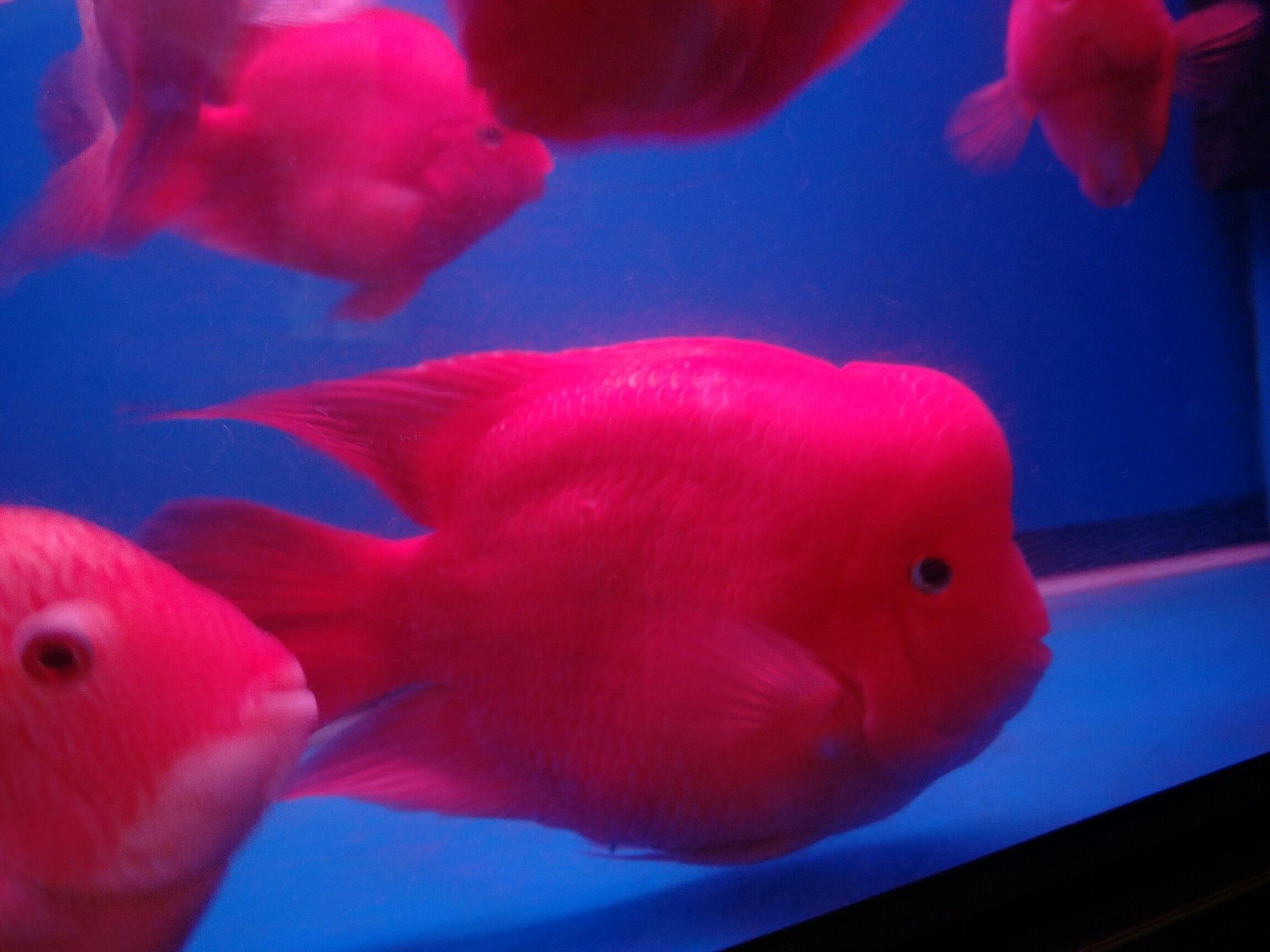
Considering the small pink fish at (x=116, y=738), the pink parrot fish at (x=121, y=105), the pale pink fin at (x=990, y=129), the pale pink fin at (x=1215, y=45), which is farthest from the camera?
the pale pink fin at (x=1215, y=45)

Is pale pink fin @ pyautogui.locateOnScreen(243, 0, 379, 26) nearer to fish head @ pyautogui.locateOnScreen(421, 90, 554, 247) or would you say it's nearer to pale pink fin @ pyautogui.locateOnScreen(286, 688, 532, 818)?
fish head @ pyautogui.locateOnScreen(421, 90, 554, 247)

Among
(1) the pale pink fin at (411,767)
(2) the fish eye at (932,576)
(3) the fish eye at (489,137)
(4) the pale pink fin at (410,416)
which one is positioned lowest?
(1) the pale pink fin at (411,767)

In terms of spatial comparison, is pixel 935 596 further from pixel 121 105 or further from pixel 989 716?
pixel 121 105

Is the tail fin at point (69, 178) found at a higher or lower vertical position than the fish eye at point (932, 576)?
higher

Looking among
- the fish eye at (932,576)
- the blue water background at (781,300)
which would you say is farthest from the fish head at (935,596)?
the blue water background at (781,300)

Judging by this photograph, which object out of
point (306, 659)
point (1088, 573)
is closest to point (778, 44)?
point (306, 659)

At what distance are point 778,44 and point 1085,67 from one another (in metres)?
0.70

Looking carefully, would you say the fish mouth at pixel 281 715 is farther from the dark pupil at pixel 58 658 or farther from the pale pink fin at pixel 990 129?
the pale pink fin at pixel 990 129

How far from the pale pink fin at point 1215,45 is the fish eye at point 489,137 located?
3.46 feet

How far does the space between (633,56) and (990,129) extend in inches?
27.7

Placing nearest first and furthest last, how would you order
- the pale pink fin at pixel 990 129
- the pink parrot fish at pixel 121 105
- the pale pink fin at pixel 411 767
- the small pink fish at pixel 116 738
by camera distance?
the small pink fish at pixel 116 738 → the pink parrot fish at pixel 121 105 → the pale pink fin at pixel 411 767 → the pale pink fin at pixel 990 129

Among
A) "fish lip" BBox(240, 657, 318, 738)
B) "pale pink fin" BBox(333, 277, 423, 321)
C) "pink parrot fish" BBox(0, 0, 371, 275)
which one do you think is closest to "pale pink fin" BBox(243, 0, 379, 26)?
"pink parrot fish" BBox(0, 0, 371, 275)

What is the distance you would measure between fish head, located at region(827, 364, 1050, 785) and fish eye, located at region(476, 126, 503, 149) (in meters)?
0.43

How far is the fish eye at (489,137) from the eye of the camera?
0.76m
